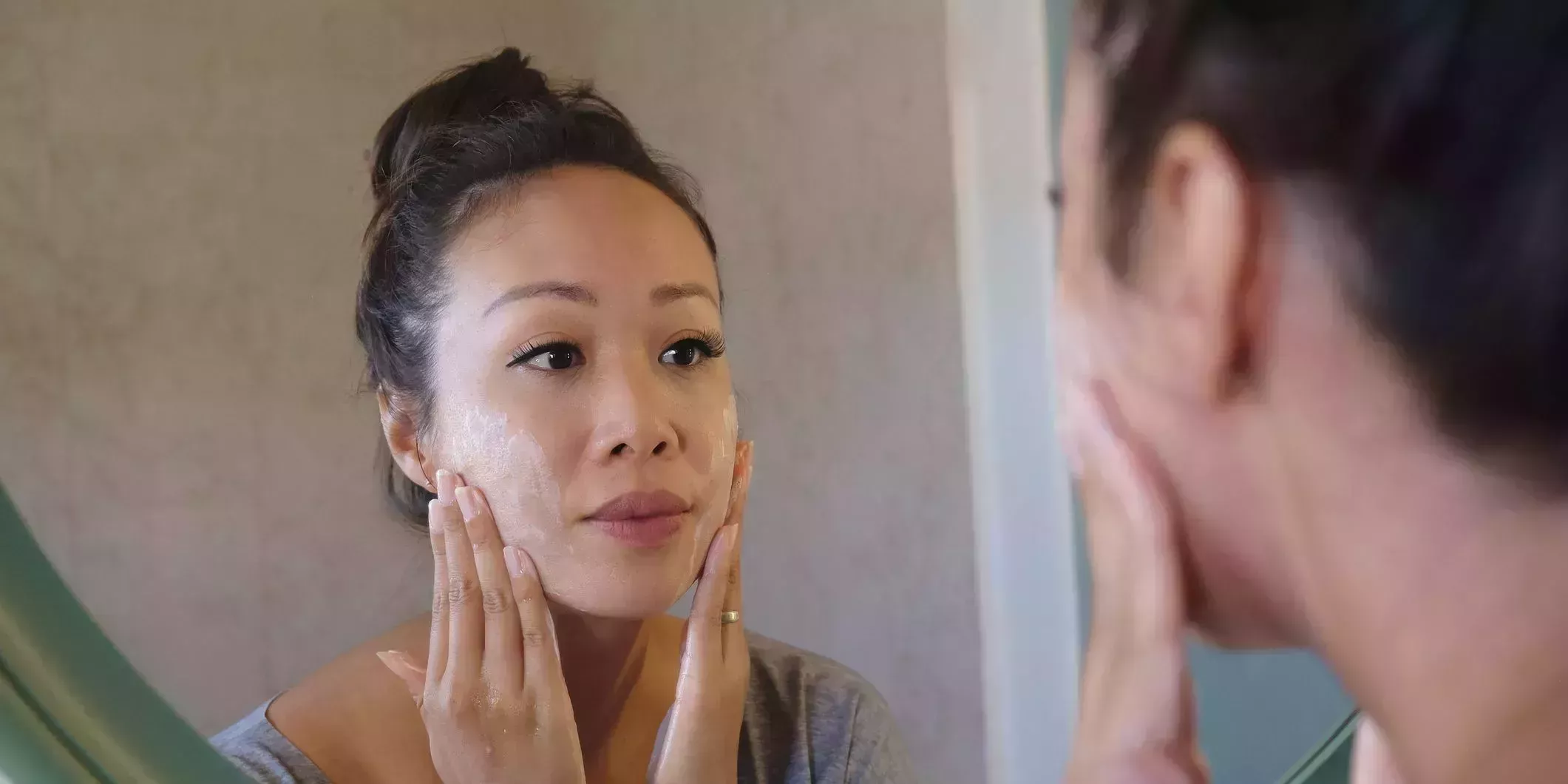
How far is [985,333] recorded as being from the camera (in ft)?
1.81

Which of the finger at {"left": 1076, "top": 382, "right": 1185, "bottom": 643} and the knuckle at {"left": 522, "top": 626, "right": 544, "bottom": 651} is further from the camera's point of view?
the knuckle at {"left": 522, "top": 626, "right": 544, "bottom": 651}

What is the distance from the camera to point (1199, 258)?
9.8 inches

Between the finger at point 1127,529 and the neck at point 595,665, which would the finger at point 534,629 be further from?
the finger at point 1127,529

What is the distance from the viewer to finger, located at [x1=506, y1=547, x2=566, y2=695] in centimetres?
48

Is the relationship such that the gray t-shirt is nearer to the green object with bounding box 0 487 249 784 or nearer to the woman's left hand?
the woman's left hand

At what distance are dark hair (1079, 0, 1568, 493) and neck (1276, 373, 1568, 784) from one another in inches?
0.5

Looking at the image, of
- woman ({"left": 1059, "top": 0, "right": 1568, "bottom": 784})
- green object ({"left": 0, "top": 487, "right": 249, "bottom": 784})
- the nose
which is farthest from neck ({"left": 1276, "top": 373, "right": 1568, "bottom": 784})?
green object ({"left": 0, "top": 487, "right": 249, "bottom": 784})

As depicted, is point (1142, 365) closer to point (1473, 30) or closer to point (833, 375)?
point (1473, 30)

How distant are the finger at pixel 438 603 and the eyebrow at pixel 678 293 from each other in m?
0.17

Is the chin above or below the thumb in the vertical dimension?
above

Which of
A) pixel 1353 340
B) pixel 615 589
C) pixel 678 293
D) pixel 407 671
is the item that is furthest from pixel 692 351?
pixel 1353 340

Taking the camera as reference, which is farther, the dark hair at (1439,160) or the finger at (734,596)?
the finger at (734,596)

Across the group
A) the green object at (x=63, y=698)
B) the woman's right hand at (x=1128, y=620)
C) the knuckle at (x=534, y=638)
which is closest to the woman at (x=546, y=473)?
the knuckle at (x=534, y=638)

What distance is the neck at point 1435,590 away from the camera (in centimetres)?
22
